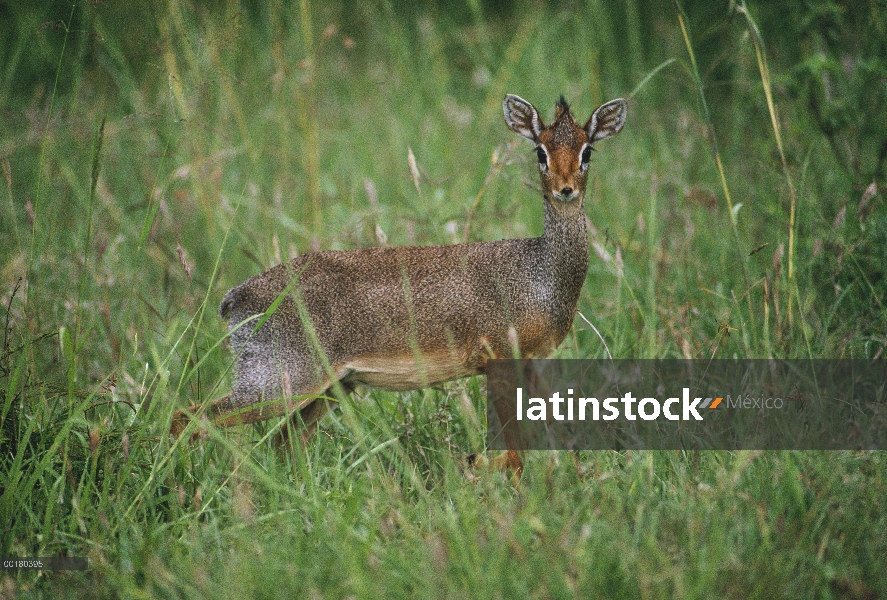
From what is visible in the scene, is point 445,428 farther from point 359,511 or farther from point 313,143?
point 313,143

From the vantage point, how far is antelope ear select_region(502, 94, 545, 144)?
3.75 m

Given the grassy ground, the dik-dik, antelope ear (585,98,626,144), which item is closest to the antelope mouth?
the dik-dik

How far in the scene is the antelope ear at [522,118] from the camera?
3746 millimetres

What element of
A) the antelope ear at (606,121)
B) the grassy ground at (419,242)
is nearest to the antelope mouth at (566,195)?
the antelope ear at (606,121)

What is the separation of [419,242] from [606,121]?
2026 millimetres

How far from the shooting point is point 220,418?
11.7ft

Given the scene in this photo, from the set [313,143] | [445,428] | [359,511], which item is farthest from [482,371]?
[313,143]

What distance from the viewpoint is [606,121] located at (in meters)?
3.80

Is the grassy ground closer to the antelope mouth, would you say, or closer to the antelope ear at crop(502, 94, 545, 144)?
the antelope mouth

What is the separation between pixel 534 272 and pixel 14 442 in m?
2.05

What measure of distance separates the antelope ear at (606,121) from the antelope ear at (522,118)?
0.19 m

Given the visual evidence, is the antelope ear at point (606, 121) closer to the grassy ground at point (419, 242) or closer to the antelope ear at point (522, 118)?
the antelope ear at point (522, 118)

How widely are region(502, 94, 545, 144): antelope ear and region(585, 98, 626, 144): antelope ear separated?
0.19 metres

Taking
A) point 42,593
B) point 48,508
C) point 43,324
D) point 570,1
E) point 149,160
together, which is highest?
point 570,1
